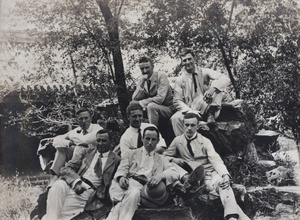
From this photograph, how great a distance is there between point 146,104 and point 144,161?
984mm

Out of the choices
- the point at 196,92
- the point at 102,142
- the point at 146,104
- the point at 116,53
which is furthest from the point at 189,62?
the point at 102,142

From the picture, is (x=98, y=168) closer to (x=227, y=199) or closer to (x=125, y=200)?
(x=125, y=200)

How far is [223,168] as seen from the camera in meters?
3.80

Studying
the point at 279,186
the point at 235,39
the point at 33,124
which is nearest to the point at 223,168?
the point at 279,186

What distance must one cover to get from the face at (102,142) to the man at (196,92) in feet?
2.86

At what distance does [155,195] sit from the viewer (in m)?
3.59

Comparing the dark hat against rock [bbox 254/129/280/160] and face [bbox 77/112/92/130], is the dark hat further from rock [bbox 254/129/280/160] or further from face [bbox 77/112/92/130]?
rock [bbox 254/129/280/160]

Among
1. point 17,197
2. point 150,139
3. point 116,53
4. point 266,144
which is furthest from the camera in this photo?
point 116,53

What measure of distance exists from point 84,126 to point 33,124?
1287 mm

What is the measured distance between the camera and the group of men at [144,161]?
12.0 ft

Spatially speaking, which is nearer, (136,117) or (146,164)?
(146,164)

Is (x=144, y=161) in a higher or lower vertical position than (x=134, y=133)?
lower

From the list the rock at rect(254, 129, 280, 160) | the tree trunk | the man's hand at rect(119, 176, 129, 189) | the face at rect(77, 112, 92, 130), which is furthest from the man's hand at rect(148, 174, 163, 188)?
the rock at rect(254, 129, 280, 160)

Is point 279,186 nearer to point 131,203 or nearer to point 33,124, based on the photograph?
point 131,203
